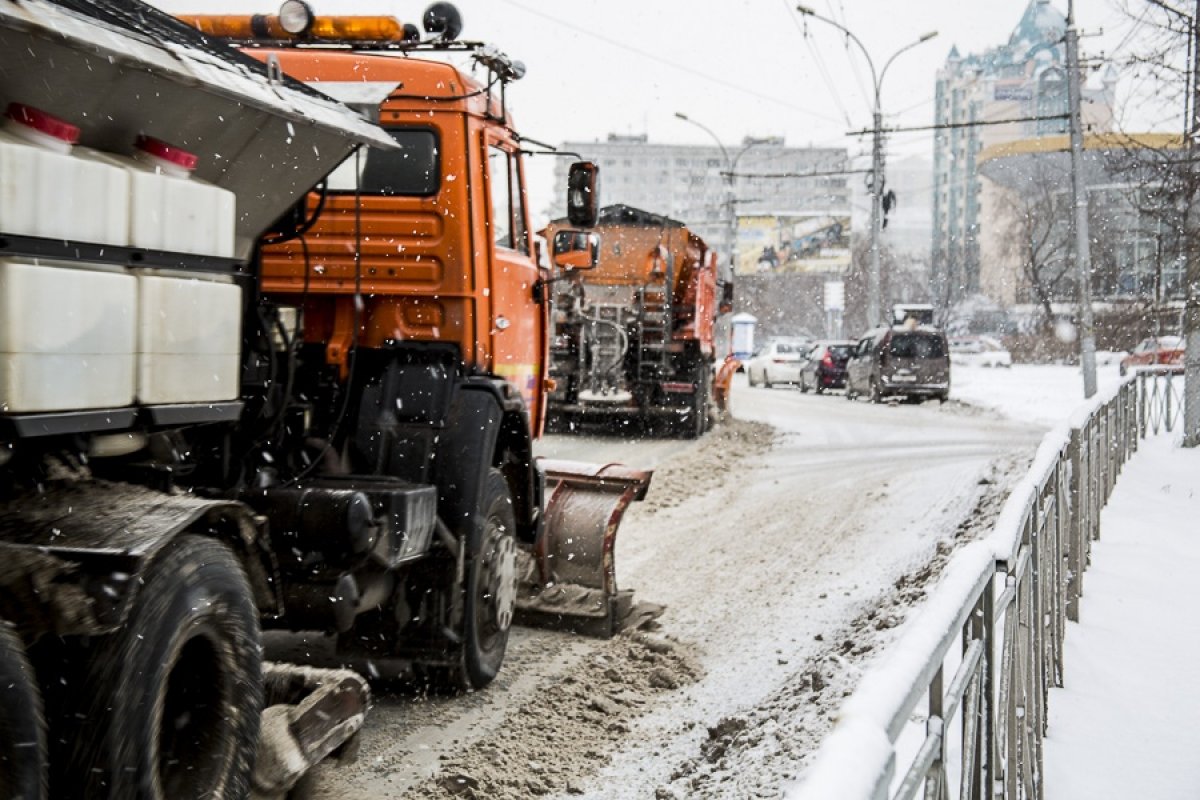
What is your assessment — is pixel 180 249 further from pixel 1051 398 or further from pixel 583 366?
pixel 1051 398

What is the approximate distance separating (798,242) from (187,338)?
58.2 metres

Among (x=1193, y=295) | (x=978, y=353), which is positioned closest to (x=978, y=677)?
(x=1193, y=295)

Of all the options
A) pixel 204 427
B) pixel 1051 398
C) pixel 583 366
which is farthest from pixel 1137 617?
pixel 1051 398

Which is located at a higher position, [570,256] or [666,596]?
[570,256]

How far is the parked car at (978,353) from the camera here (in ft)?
163

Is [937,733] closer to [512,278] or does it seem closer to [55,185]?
[55,185]

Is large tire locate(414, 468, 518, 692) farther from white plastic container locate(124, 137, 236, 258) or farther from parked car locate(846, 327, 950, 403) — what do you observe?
parked car locate(846, 327, 950, 403)

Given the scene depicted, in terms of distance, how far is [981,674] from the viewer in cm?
313

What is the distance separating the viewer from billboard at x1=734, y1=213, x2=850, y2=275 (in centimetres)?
5934

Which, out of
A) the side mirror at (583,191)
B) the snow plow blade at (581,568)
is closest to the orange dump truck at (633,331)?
the snow plow blade at (581,568)

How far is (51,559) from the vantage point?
2.75 m

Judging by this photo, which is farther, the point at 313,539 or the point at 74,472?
the point at 313,539

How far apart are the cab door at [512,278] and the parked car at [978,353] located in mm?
38229

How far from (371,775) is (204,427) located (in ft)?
5.22
